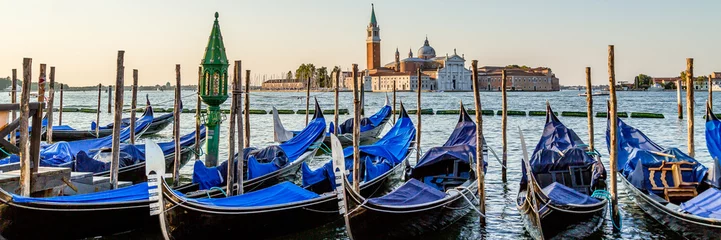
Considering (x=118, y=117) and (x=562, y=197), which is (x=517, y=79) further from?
(x=562, y=197)

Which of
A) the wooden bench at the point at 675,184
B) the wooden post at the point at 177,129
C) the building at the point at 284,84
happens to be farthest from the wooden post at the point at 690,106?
the building at the point at 284,84

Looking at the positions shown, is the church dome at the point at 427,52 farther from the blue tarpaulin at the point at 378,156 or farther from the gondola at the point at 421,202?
the gondola at the point at 421,202

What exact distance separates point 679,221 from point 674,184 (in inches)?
48.2

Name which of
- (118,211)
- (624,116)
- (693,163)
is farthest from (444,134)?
(118,211)

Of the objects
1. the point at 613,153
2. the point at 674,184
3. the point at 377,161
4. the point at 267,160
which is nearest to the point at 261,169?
the point at 267,160

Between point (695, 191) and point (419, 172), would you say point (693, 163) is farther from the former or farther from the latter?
point (419, 172)

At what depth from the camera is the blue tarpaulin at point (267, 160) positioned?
7.39 metres

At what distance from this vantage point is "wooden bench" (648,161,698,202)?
693 cm

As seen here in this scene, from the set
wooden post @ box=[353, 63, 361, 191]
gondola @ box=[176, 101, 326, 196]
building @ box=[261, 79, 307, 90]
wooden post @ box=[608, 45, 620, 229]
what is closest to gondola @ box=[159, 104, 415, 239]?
wooden post @ box=[353, 63, 361, 191]

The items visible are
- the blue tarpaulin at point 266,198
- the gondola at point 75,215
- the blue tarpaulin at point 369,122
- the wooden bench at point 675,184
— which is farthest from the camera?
the blue tarpaulin at point 369,122

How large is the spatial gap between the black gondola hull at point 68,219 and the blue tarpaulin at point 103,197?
0.04 m

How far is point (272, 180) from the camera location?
8.38 m

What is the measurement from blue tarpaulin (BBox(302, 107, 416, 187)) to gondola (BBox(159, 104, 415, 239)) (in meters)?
0.67

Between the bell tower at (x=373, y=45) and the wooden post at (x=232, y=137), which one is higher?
the bell tower at (x=373, y=45)
